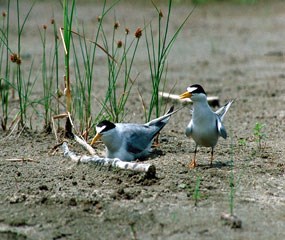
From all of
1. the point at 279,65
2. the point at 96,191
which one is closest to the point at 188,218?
the point at 96,191

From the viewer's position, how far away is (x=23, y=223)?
4.64 meters

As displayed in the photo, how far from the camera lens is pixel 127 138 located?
5.74m

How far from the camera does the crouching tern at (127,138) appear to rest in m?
5.63

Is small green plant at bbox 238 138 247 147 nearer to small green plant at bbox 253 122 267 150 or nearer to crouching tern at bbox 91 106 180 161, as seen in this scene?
small green plant at bbox 253 122 267 150

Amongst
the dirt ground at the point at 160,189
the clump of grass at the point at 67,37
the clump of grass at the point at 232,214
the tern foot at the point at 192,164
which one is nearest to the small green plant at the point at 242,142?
the dirt ground at the point at 160,189

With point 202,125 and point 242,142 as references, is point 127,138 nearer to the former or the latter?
point 202,125

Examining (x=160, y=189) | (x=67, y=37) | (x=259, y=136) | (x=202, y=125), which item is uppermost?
(x=67, y=37)

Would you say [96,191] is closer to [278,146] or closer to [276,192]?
[276,192]

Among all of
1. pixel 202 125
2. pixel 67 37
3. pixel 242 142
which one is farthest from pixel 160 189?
pixel 67 37

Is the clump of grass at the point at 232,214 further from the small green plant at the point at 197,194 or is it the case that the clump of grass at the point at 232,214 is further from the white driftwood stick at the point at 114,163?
the white driftwood stick at the point at 114,163

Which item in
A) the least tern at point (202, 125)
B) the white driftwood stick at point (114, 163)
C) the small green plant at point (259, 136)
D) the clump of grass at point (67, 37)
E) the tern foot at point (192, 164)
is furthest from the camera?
Answer: the small green plant at point (259, 136)

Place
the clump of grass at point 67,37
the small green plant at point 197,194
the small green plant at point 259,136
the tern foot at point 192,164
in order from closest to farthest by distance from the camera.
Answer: the small green plant at point 197,194 → the tern foot at point 192,164 → the clump of grass at point 67,37 → the small green plant at point 259,136

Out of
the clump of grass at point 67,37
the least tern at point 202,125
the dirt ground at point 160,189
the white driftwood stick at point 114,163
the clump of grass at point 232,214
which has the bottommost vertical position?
the dirt ground at point 160,189

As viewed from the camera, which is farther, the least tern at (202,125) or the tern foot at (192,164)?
the least tern at (202,125)
